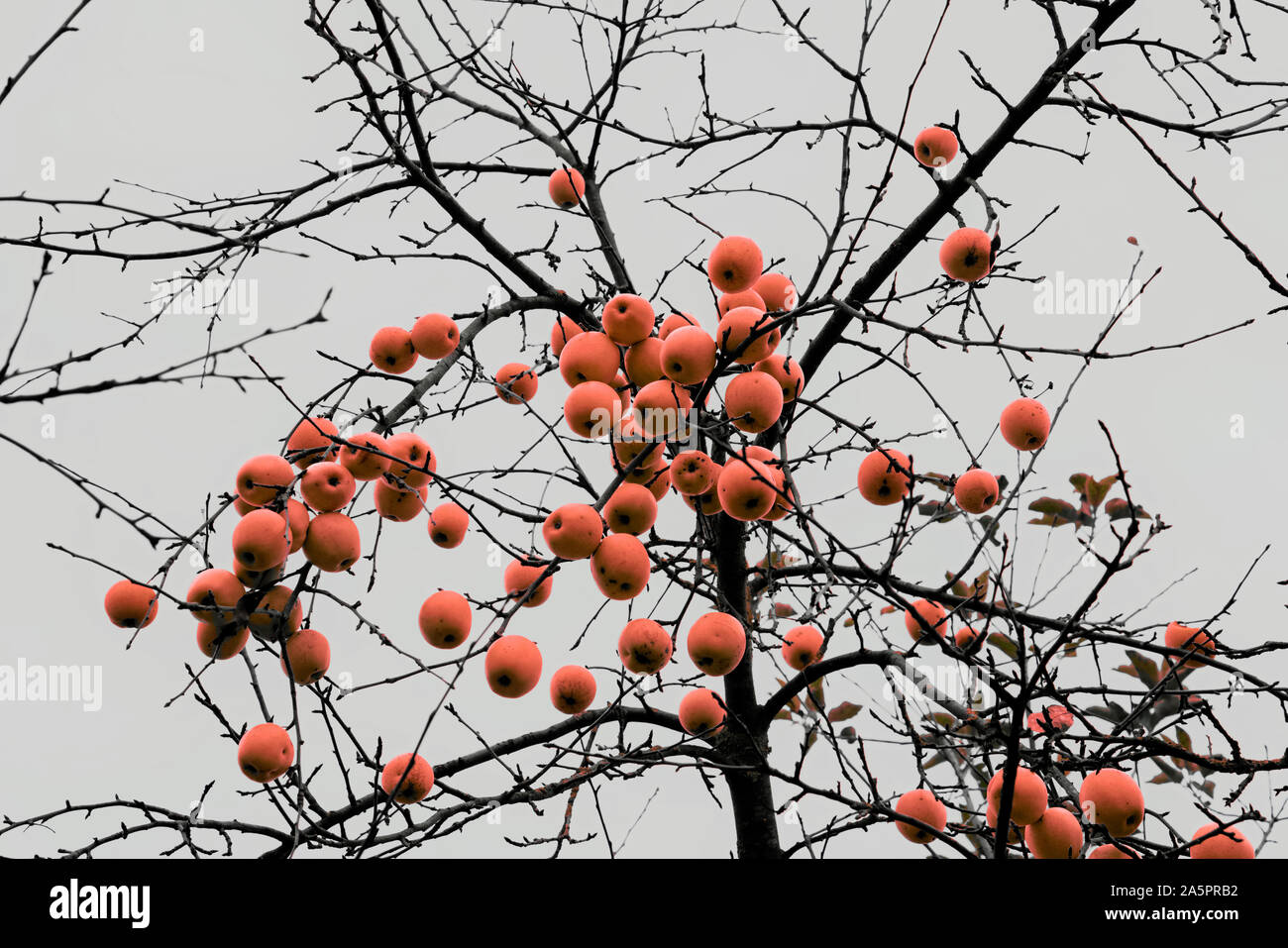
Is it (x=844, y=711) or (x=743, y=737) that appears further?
(x=844, y=711)

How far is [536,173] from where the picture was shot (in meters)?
4.74

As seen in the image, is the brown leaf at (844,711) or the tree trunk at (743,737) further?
the brown leaf at (844,711)

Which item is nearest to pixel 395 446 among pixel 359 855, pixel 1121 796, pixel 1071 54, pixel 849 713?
pixel 359 855

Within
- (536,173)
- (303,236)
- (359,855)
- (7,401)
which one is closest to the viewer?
(7,401)

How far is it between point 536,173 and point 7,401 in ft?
10.6

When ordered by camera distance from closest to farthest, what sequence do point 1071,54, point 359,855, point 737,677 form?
point 359,855 < point 1071,54 < point 737,677

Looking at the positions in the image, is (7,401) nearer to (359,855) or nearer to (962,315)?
(359,855)

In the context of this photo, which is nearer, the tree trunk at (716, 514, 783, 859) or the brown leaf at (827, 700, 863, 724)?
the tree trunk at (716, 514, 783, 859)

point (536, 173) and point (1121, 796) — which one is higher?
point (536, 173)

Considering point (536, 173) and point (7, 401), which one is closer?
point (7, 401)

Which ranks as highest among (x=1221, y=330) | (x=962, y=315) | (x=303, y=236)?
(x=303, y=236)
